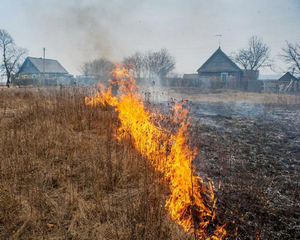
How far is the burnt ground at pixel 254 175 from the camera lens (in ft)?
9.99

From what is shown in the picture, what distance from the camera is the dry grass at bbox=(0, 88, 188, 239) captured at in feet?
8.83

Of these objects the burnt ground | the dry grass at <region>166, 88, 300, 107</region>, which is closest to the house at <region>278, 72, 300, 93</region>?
the dry grass at <region>166, 88, 300, 107</region>

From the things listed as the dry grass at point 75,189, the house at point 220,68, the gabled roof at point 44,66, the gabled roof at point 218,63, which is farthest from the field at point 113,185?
the gabled roof at point 44,66

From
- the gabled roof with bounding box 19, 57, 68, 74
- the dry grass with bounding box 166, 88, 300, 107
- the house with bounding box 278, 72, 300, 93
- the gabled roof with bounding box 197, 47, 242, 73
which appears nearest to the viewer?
the dry grass with bounding box 166, 88, 300, 107

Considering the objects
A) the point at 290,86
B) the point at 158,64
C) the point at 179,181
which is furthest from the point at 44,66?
the point at 179,181

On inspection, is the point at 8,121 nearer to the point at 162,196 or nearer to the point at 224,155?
the point at 162,196

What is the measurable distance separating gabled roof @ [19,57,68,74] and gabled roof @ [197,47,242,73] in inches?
1380

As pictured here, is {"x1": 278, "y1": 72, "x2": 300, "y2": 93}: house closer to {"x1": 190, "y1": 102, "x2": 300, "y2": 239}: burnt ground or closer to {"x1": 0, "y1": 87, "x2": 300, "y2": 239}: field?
{"x1": 190, "y1": 102, "x2": 300, "y2": 239}: burnt ground

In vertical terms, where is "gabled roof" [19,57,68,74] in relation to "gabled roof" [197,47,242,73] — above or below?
above

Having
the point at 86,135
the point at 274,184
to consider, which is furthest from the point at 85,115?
the point at 274,184

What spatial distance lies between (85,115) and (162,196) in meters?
4.96

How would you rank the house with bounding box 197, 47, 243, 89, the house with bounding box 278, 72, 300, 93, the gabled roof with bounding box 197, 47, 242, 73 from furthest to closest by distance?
the gabled roof with bounding box 197, 47, 242, 73
the house with bounding box 197, 47, 243, 89
the house with bounding box 278, 72, 300, 93

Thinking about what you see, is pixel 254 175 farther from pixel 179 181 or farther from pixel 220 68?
pixel 220 68

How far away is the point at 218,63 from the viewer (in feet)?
106
